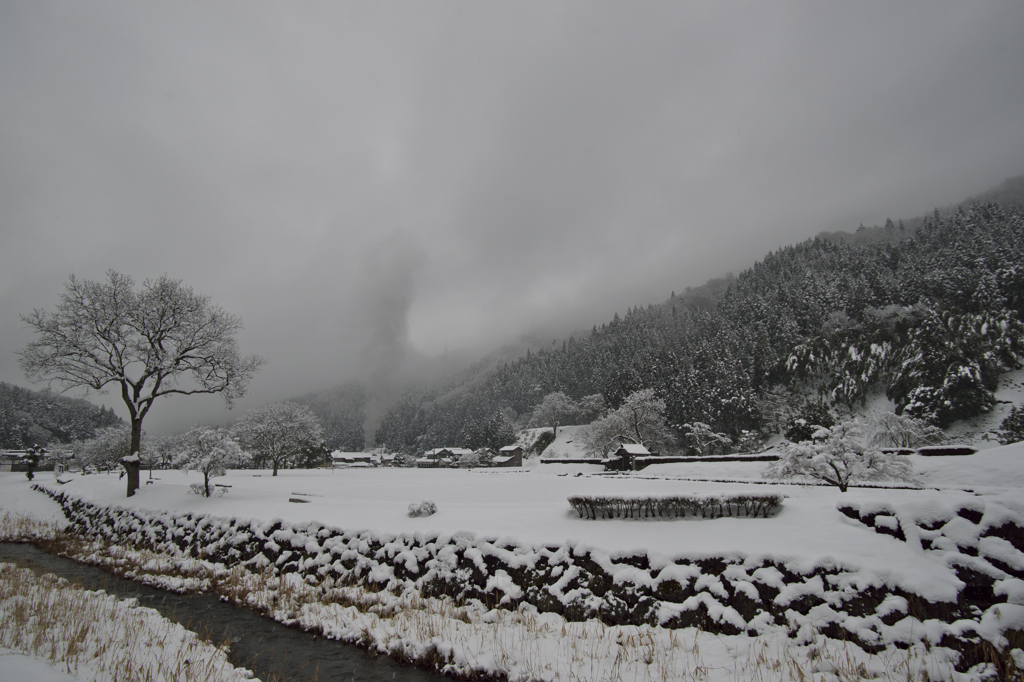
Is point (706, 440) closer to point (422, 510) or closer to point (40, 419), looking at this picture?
point (422, 510)

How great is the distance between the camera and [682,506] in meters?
9.09

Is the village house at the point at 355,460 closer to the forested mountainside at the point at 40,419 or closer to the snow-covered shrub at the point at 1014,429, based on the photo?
the forested mountainside at the point at 40,419

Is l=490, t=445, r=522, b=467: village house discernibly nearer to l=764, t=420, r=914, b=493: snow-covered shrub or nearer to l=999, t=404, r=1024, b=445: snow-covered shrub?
l=999, t=404, r=1024, b=445: snow-covered shrub

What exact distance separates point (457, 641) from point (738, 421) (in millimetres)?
75360

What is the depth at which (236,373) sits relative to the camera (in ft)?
78.9

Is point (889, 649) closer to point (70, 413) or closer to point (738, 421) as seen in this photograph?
point (738, 421)

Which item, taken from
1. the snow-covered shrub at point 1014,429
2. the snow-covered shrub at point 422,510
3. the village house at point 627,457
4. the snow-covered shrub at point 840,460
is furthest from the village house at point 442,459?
the snow-covered shrub at point 422,510

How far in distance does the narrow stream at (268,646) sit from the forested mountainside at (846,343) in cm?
7109

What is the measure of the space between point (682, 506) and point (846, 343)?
9159cm

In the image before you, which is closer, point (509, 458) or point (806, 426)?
point (806, 426)

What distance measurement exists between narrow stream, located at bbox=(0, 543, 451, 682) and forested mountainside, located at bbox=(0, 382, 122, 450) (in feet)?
488

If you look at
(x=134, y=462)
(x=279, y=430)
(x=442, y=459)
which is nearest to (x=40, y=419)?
(x=442, y=459)

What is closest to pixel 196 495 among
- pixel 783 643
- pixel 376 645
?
pixel 376 645

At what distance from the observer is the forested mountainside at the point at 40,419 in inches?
4535
